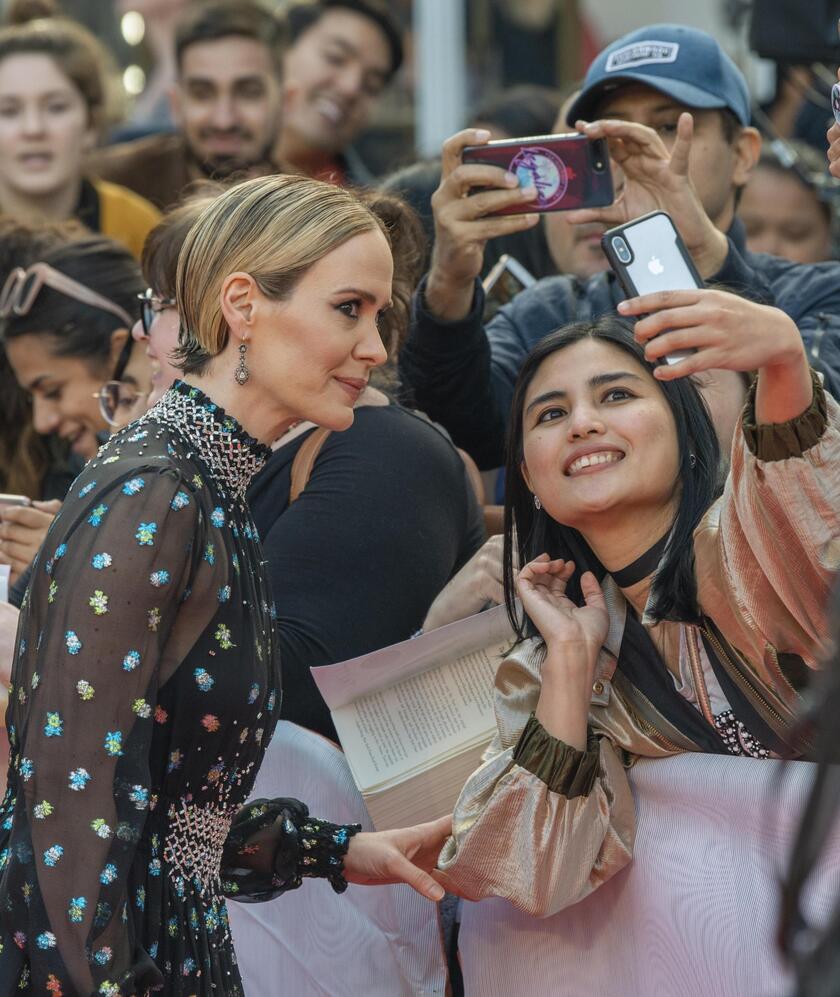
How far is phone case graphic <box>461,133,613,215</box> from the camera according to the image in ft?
10.1

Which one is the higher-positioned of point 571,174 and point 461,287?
point 571,174

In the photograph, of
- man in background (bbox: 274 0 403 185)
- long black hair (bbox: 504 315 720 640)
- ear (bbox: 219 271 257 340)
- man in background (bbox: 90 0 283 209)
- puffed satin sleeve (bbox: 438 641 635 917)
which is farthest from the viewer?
man in background (bbox: 274 0 403 185)

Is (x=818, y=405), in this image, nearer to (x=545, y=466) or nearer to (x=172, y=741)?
(x=545, y=466)

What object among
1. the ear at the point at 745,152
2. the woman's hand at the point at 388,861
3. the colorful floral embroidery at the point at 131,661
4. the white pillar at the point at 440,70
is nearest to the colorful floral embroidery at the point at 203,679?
the colorful floral embroidery at the point at 131,661

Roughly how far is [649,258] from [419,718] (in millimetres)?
940

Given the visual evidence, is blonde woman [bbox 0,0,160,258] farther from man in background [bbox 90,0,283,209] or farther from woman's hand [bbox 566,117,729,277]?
woman's hand [bbox 566,117,729,277]

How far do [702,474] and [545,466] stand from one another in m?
0.26

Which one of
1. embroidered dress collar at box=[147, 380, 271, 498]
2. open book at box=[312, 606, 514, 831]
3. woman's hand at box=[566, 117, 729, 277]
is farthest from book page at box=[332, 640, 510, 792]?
woman's hand at box=[566, 117, 729, 277]

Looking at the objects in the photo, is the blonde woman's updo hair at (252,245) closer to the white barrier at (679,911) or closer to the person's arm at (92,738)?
the person's arm at (92,738)

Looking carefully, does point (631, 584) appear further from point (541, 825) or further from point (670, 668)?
point (541, 825)

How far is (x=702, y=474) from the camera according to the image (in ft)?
8.30

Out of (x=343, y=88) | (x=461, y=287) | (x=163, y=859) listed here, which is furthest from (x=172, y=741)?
(x=343, y=88)

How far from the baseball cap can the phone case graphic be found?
1.64 ft

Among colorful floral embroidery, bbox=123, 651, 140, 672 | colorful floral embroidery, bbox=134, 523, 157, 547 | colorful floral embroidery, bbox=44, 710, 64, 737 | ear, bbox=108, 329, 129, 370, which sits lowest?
ear, bbox=108, 329, 129, 370
